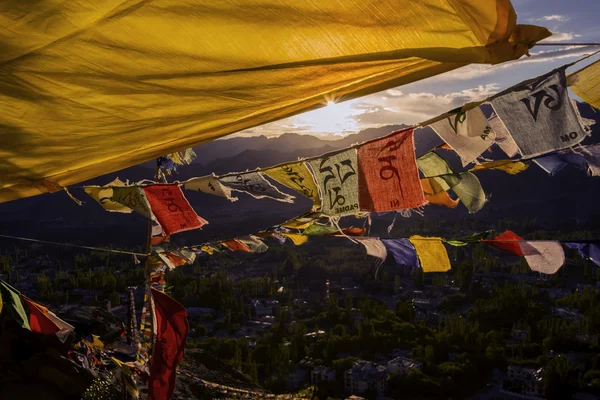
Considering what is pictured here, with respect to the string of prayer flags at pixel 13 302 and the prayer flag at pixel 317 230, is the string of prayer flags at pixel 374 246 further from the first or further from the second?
the string of prayer flags at pixel 13 302

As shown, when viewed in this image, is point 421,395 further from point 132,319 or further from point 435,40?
point 435,40

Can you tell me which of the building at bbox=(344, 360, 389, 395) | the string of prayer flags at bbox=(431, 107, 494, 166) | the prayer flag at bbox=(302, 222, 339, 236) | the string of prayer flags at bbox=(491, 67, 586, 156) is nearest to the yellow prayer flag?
the prayer flag at bbox=(302, 222, 339, 236)

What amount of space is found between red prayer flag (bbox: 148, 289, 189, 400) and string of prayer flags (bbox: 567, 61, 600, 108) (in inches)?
188

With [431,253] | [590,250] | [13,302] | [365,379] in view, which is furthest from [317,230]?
[365,379]

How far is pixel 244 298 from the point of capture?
141ft

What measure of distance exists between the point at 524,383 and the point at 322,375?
9.58 metres

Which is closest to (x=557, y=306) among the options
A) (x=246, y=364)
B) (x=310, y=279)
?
(x=310, y=279)

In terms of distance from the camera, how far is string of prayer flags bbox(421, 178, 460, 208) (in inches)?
186

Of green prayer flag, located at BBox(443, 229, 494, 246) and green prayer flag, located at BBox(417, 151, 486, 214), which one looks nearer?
green prayer flag, located at BBox(417, 151, 486, 214)

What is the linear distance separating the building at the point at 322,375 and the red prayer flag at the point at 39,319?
60.5ft

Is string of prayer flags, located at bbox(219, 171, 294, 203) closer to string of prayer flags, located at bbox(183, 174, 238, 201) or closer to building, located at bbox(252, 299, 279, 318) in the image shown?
string of prayer flags, located at bbox(183, 174, 238, 201)

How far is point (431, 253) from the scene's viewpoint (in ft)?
16.4

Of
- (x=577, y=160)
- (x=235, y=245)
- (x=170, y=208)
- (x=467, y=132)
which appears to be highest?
(x=467, y=132)

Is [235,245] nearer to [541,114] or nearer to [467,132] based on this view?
[467,132]
